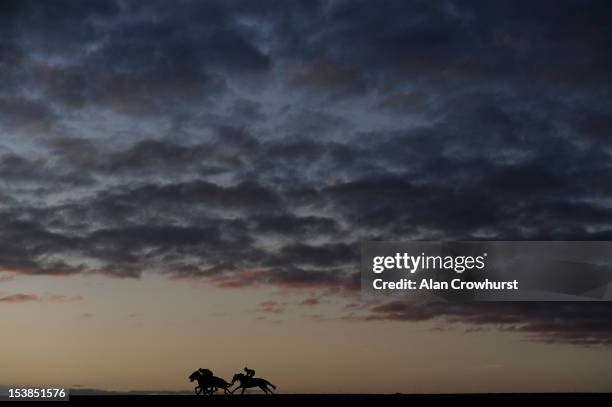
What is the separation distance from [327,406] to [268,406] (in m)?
7.09

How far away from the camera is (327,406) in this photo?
183ft

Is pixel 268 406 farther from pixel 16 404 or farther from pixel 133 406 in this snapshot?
pixel 16 404

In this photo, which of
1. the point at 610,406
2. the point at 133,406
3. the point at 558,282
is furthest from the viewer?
the point at 558,282

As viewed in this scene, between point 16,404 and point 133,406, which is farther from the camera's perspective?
point 133,406

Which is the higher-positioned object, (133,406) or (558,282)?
(558,282)

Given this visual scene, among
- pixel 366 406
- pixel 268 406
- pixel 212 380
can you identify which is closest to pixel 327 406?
pixel 366 406

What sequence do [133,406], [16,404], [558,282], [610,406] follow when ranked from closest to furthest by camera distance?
1. [16,404]
2. [610,406]
3. [133,406]
4. [558,282]

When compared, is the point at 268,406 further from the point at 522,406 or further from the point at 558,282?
the point at 558,282

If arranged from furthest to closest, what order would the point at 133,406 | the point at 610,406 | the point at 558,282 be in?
the point at 558,282
the point at 133,406
the point at 610,406

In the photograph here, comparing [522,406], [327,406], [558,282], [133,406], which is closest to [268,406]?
[327,406]

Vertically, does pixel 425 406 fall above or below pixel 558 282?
below

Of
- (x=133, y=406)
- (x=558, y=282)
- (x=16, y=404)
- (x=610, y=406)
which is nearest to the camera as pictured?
(x=16, y=404)

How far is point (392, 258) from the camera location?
58312 mm

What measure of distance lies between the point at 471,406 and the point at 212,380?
20940mm
